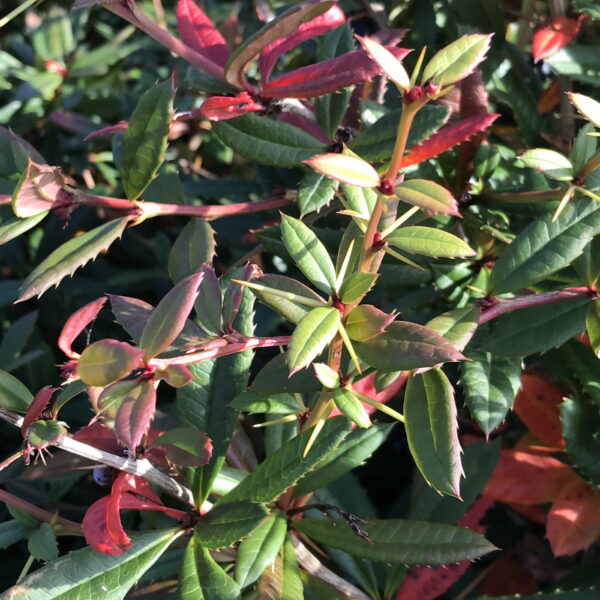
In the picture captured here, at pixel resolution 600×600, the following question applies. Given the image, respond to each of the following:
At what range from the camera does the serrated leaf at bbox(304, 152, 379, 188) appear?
61 centimetres

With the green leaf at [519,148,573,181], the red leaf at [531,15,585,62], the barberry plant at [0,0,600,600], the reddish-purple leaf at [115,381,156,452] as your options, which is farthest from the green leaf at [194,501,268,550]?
the red leaf at [531,15,585,62]

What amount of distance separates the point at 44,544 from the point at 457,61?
25.0 inches

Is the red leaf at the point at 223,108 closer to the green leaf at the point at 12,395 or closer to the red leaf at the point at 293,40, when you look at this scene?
the red leaf at the point at 293,40

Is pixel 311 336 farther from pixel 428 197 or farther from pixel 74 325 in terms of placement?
pixel 74 325

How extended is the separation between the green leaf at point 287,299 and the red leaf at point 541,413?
49 centimetres

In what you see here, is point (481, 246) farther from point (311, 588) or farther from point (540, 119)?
point (311, 588)

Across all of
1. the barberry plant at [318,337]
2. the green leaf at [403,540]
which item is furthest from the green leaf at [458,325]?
the green leaf at [403,540]

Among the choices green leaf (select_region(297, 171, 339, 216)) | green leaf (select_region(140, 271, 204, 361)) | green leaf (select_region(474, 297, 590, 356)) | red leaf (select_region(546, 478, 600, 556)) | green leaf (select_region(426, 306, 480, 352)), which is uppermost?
green leaf (select_region(140, 271, 204, 361))

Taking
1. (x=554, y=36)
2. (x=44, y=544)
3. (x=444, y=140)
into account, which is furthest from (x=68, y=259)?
(x=554, y=36)

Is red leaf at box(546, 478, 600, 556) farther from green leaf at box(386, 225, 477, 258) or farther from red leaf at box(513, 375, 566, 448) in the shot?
green leaf at box(386, 225, 477, 258)

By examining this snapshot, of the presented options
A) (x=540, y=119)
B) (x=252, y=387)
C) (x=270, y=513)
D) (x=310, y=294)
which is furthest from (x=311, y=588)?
(x=540, y=119)

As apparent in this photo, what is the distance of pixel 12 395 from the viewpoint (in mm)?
739

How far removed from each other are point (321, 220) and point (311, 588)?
19.4 inches

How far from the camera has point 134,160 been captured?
2.96 feet
